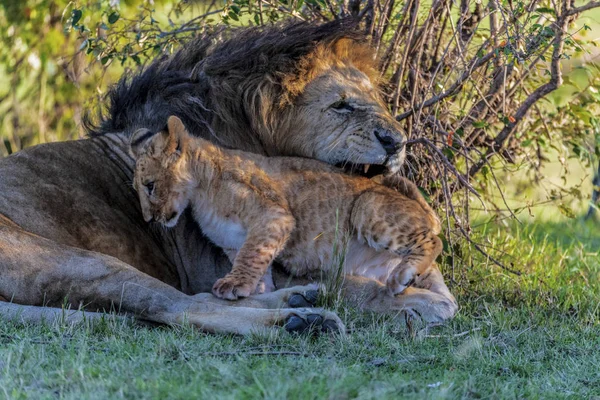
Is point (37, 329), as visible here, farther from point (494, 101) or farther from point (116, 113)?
point (494, 101)

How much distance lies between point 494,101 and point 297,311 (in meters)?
2.27

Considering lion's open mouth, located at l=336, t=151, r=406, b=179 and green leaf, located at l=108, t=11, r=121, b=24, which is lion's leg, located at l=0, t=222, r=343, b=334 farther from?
green leaf, located at l=108, t=11, r=121, b=24

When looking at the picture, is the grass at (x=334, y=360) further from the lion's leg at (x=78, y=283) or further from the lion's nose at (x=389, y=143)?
the lion's nose at (x=389, y=143)

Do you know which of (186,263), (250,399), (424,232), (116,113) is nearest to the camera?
(250,399)

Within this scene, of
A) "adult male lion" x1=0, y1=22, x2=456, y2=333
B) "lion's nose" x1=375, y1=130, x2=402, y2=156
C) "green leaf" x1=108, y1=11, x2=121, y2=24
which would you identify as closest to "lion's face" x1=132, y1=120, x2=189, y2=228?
"adult male lion" x1=0, y1=22, x2=456, y2=333

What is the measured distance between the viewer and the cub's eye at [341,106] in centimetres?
468

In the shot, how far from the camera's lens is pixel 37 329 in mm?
3580

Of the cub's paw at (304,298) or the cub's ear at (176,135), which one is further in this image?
the cub's ear at (176,135)

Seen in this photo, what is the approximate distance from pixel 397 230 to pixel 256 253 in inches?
26.3

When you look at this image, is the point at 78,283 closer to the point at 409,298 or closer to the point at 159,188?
the point at 159,188

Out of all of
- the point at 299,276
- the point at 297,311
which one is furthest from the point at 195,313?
the point at 299,276

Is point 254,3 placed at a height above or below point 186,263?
above

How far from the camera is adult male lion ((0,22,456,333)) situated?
389 cm

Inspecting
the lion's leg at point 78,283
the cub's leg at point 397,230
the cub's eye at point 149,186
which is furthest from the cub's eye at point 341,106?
the lion's leg at point 78,283
